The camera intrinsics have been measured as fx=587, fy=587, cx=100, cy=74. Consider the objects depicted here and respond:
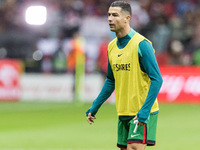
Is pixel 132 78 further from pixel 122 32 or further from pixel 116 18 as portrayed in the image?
pixel 116 18

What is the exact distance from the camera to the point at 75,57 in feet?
70.9

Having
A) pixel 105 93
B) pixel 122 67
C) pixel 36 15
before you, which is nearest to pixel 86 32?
pixel 36 15

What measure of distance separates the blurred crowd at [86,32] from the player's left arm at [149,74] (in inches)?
590

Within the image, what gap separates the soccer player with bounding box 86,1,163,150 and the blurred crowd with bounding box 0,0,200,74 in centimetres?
1475

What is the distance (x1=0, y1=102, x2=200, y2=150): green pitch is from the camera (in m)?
11.3

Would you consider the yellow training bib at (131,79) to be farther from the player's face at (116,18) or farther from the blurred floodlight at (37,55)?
the blurred floodlight at (37,55)

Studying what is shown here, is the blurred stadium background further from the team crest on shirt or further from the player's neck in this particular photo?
the player's neck

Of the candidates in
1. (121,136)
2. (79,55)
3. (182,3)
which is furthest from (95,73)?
(121,136)

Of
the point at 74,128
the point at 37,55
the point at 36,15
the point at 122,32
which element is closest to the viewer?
the point at 122,32

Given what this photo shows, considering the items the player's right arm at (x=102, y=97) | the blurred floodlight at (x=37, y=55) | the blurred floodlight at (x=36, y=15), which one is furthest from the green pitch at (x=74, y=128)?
the blurred floodlight at (x=36, y=15)

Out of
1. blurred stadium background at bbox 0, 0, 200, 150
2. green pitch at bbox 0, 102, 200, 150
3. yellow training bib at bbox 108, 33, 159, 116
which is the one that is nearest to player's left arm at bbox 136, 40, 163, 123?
yellow training bib at bbox 108, 33, 159, 116

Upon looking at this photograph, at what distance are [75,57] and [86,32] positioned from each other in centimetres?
321

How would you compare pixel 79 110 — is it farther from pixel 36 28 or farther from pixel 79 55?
pixel 36 28

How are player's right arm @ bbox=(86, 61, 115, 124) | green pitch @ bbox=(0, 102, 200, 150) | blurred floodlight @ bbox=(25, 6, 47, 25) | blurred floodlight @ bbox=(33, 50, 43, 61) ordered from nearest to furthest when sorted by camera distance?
player's right arm @ bbox=(86, 61, 115, 124), green pitch @ bbox=(0, 102, 200, 150), blurred floodlight @ bbox=(33, 50, 43, 61), blurred floodlight @ bbox=(25, 6, 47, 25)
